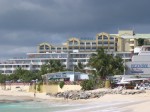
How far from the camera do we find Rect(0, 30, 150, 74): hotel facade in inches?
6747

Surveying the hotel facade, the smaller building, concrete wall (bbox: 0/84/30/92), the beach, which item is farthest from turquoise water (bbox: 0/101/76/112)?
the hotel facade

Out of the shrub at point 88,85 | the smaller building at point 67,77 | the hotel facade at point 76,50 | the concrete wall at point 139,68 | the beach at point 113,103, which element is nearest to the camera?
the beach at point 113,103

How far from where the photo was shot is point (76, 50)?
176250 millimetres

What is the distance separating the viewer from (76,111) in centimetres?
3594

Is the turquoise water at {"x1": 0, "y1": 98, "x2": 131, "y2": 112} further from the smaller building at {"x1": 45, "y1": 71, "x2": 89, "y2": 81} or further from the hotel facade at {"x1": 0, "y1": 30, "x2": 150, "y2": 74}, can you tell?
the hotel facade at {"x1": 0, "y1": 30, "x2": 150, "y2": 74}

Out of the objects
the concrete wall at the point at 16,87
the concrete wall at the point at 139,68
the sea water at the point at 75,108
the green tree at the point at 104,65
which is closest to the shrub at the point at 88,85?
the green tree at the point at 104,65

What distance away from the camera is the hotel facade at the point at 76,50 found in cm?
17138

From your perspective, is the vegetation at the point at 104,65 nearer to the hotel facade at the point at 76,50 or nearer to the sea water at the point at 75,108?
the sea water at the point at 75,108

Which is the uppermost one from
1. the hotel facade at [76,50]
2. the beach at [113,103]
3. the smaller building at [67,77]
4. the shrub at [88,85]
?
the hotel facade at [76,50]

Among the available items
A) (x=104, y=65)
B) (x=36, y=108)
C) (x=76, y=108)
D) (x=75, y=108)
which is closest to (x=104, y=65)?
(x=104, y=65)

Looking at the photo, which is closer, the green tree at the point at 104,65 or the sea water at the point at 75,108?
the sea water at the point at 75,108

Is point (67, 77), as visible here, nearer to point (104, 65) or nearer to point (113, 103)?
point (104, 65)

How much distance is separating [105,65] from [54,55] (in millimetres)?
94594

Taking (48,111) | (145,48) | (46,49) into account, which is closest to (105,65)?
(145,48)
